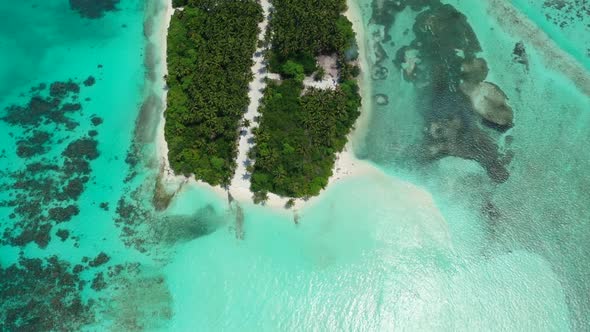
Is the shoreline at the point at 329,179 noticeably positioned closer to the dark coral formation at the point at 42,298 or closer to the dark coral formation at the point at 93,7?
the dark coral formation at the point at 93,7

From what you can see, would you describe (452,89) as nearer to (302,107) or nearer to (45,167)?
(302,107)

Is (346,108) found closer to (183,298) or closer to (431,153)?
(431,153)

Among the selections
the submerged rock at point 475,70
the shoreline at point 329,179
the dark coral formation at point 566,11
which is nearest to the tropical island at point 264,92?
the shoreline at point 329,179

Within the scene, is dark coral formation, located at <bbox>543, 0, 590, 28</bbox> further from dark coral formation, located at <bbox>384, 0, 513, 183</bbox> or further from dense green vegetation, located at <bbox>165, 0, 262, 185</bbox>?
dense green vegetation, located at <bbox>165, 0, 262, 185</bbox>

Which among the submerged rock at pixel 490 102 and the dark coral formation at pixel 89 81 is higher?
the submerged rock at pixel 490 102

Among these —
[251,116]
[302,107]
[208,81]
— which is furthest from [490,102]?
[208,81]

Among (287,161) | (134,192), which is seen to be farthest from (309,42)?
(134,192)
